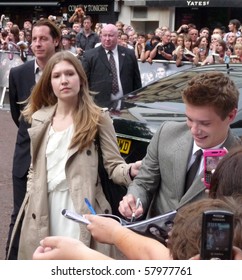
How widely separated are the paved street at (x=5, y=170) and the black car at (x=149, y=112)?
4.66 ft

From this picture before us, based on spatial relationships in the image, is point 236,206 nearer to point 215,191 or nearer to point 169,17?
point 215,191

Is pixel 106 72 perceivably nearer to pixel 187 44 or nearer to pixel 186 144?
pixel 186 144

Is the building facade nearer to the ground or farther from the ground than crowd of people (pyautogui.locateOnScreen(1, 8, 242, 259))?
farther from the ground

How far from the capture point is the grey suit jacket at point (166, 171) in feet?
9.63

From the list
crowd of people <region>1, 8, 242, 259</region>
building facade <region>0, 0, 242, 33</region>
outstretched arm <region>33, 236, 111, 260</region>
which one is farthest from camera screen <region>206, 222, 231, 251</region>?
building facade <region>0, 0, 242, 33</region>

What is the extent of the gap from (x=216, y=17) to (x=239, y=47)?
1831 centimetres

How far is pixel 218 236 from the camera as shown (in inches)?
66.4

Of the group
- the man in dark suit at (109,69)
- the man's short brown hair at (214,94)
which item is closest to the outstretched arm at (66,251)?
the man's short brown hair at (214,94)

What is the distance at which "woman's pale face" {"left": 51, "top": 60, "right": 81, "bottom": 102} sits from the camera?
3709mm

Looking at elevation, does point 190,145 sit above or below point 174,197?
above

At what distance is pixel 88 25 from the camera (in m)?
15.5

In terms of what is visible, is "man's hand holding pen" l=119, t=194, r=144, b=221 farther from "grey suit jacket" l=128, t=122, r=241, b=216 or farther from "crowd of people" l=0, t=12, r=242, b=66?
"crowd of people" l=0, t=12, r=242, b=66

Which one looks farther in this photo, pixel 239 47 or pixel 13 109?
pixel 239 47
